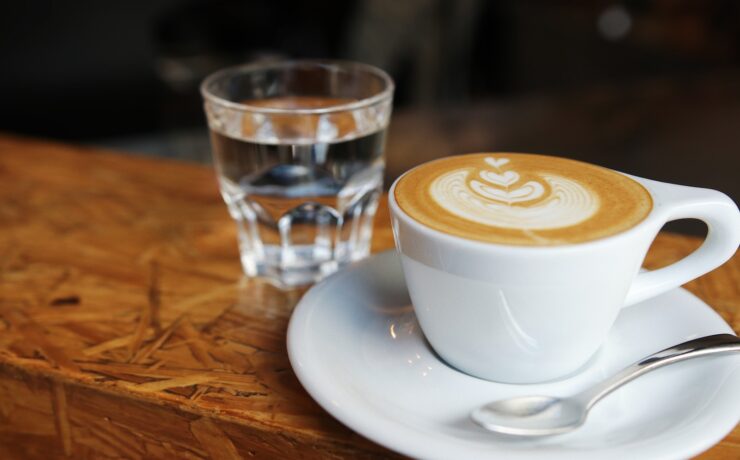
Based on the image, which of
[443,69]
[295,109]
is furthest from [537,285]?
[443,69]

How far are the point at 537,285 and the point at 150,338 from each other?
0.92 ft

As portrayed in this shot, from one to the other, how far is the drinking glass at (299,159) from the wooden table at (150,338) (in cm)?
3

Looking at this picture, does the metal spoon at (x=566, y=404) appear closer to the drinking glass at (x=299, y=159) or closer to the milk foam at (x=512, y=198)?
the milk foam at (x=512, y=198)

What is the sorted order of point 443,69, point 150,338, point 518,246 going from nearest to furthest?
point 518,246
point 150,338
point 443,69

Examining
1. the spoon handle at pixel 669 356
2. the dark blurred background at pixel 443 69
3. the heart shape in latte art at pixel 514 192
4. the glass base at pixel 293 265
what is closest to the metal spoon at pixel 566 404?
the spoon handle at pixel 669 356

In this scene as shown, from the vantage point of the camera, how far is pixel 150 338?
549 millimetres

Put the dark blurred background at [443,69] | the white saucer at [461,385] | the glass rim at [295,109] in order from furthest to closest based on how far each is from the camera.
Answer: the dark blurred background at [443,69]
the glass rim at [295,109]
the white saucer at [461,385]

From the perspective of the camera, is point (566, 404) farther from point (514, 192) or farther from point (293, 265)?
point (293, 265)

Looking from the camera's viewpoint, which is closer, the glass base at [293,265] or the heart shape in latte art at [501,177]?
the heart shape in latte art at [501,177]

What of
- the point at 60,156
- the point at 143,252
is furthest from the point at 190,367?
the point at 60,156

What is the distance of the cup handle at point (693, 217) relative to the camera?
0.44 meters

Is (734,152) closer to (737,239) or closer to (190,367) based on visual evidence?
(737,239)

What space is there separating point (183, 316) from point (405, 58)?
228cm

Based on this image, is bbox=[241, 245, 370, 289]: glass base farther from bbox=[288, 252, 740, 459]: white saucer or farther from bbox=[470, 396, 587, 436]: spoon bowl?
bbox=[470, 396, 587, 436]: spoon bowl
